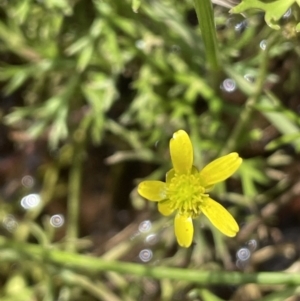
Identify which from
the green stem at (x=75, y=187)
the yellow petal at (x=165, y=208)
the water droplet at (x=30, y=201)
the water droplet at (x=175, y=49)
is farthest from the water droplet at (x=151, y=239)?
the yellow petal at (x=165, y=208)

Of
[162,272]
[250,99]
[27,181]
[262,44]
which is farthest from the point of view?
[27,181]

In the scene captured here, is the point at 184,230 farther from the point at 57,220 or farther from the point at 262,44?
the point at 57,220

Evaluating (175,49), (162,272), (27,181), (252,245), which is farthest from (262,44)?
(27,181)

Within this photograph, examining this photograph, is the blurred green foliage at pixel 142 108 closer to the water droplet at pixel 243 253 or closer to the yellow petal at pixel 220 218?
the water droplet at pixel 243 253

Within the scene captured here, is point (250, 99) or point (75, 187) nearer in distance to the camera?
point (250, 99)

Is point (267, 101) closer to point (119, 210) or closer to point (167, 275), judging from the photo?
point (167, 275)

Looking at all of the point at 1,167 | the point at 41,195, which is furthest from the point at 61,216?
the point at 1,167
